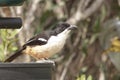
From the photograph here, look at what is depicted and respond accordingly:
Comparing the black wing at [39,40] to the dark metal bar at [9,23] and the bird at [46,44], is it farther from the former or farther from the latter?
the dark metal bar at [9,23]

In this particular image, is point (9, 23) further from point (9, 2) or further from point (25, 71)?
point (25, 71)

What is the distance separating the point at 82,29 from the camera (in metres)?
5.98

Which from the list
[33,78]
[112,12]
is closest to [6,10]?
[112,12]

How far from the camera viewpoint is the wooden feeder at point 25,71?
1.91m

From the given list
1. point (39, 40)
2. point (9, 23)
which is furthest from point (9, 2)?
point (39, 40)

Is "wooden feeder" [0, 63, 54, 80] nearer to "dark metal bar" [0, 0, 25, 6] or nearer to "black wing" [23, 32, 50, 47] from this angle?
"dark metal bar" [0, 0, 25, 6]

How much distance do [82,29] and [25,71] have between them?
4078 mm

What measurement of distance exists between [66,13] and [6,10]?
3.65 feet

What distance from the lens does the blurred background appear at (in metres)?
5.10

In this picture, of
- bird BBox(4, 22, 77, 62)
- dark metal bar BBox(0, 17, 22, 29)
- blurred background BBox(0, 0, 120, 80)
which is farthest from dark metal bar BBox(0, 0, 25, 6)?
blurred background BBox(0, 0, 120, 80)

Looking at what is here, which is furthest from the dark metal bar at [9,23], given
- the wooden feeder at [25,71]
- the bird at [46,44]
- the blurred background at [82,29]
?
the blurred background at [82,29]

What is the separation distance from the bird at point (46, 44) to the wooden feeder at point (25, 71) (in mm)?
791

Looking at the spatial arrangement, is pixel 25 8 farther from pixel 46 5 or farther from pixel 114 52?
pixel 114 52

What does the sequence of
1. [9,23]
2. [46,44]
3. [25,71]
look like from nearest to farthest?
1. [25,71]
2. [9,23]
3. [46,44]
